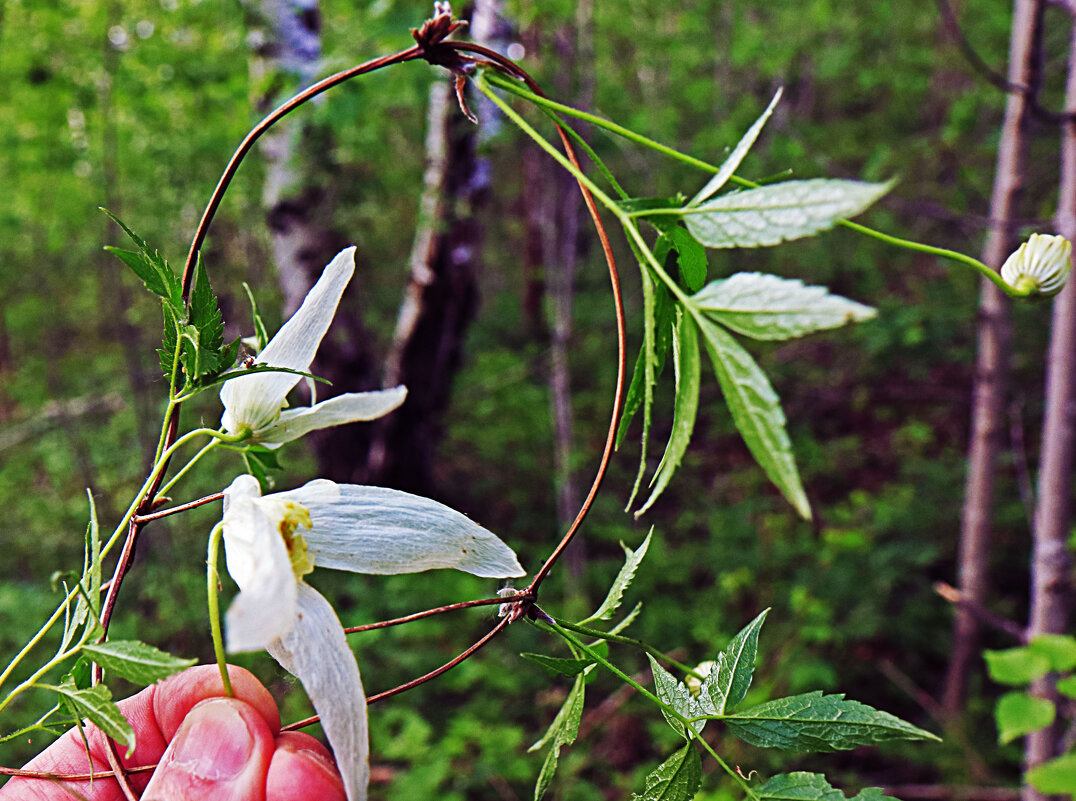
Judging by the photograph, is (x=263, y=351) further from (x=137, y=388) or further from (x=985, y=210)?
(x=985, y=210)

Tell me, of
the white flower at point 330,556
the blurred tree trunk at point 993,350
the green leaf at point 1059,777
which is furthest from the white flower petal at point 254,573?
the blurred tree trunk at point 993,350

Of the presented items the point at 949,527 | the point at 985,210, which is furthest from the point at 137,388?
the point at 985,210

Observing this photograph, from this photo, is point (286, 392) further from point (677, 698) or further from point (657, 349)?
point (677, 698)

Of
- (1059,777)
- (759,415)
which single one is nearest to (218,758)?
(759,415)

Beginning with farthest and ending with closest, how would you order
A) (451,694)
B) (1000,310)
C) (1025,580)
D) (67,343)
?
1. (67,343)
2. (1025,580)
3. (451,694)
4. (1000,310)

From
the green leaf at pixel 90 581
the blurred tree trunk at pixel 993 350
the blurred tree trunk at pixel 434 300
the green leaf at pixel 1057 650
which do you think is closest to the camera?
the green leaf at pixel 90 581

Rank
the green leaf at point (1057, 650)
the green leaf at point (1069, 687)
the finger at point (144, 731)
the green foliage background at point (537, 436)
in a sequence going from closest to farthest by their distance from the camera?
1. the finger at point (144, 731)
2. the green leaf at point (1069, 687)
3. the green leaf at point (1057, 650)
4. the green foliage background at point (537, 436)

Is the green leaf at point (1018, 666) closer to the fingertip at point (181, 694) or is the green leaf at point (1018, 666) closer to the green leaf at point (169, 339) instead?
the fingertip at point (181, 694)
